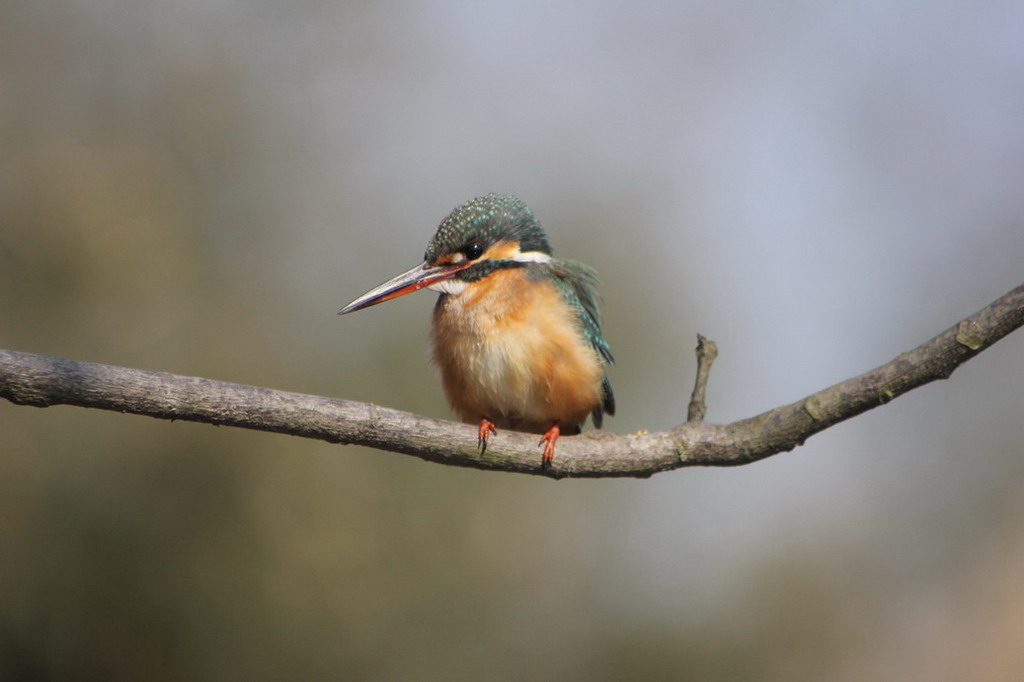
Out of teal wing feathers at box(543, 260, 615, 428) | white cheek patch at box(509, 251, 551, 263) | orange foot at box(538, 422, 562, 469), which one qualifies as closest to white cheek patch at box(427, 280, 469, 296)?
white cheek patch at box(509, 251, 551, 263)

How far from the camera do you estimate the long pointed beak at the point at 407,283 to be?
360 centimetres

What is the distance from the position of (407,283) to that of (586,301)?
3.35 ft

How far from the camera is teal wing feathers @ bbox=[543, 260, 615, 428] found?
164 inches

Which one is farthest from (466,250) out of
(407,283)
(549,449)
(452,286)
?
(549,449)

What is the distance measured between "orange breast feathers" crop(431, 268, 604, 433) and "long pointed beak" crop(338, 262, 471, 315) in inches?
5.0

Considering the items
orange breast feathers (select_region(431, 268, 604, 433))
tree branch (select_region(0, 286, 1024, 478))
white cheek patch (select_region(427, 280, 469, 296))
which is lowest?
tree branch (select_region(0, 286, 1024, 478))

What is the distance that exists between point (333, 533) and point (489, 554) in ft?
6.06

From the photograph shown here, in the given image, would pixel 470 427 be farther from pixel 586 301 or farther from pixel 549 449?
pixel 586 301

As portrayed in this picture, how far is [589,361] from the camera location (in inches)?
159

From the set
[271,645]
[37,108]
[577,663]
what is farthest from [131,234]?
[577,663]

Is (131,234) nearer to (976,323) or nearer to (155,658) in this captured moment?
(155,658)

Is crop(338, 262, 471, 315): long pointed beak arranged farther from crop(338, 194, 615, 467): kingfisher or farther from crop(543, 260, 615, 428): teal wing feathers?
crop(543, 260, 615, 428): teal wing feathers

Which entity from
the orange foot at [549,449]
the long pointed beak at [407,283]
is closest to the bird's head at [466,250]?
the long pointed beak at [407,283]

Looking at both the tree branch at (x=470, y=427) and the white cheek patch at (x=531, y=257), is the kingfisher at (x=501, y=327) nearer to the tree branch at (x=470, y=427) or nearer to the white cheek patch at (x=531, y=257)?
the white cheek patch at (x=531, y=257)
